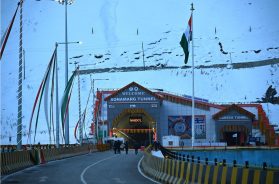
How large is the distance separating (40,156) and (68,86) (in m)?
11.0

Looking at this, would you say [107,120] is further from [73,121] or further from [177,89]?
[177,89]

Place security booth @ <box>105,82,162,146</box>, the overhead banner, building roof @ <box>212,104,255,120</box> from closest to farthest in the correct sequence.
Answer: building roof @ <box>212,104,255,120</box> → the overhead banner → security booth @ <box>105,82,162,146</box>

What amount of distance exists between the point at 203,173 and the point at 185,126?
3017 inches

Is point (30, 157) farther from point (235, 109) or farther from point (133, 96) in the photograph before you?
point (133, 96)

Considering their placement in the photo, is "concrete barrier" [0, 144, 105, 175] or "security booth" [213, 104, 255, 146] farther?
"security booth" [213, 104, 255, 146]

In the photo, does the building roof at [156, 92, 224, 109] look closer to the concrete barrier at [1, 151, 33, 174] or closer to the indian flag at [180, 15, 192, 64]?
the indian flag at [180, 15, 192, 64]

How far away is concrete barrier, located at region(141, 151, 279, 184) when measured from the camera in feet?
41.0

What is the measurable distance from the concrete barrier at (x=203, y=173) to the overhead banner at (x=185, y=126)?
64355 mm

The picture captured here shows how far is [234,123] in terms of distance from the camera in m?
92.9

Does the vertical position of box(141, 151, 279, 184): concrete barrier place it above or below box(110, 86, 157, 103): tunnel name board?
below

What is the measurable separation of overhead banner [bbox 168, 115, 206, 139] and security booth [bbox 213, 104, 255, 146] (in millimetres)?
2438

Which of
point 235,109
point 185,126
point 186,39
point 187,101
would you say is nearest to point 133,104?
point 187,101

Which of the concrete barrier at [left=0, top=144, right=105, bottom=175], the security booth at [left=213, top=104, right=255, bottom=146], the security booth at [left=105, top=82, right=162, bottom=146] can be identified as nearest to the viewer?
the concrete barrier at [left=0, top=144, right=105, bottom=175]

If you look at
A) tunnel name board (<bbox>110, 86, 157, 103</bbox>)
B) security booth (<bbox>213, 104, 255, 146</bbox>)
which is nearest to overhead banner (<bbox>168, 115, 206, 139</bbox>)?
security booth (<bbox>213, 104, 255, 146</bbox>)
